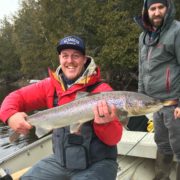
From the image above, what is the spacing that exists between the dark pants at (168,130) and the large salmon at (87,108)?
78 cm

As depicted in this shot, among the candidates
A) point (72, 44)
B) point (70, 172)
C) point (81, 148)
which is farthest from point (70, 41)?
point (70, 172)

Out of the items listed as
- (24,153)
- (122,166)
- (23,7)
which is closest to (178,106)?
(122,166)

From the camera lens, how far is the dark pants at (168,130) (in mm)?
4047

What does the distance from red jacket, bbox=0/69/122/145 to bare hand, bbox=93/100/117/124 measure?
0.10m

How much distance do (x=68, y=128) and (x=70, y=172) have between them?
401 millimetres

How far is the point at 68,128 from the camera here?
3441 mm

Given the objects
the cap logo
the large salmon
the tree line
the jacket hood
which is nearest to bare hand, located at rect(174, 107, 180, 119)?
the large salmon

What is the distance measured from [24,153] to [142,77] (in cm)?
252

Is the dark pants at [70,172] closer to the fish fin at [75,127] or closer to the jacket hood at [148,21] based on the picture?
the fish fin at [75,127]

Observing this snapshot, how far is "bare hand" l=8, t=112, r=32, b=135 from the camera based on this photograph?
3.36 metres

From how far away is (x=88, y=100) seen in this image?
125 inches

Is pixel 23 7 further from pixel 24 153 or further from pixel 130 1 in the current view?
pixel 24 153

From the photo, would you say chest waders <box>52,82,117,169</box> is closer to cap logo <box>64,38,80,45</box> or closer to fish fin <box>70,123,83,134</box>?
fish fin <box>70,123,83,134</box>

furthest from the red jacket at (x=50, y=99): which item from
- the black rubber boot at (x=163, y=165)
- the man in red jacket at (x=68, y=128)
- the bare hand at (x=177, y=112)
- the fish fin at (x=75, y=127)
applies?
the black rubber boot at (x=163, y=165)
